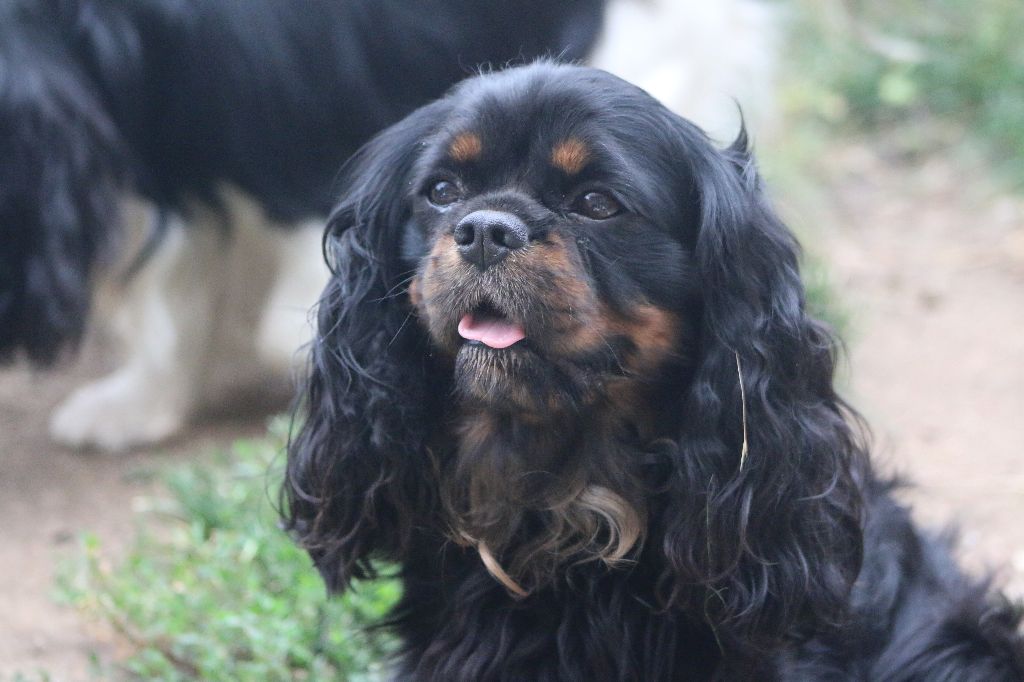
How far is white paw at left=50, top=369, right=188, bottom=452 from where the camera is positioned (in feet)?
16.0

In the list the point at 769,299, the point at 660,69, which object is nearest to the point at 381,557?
the point at 769,299

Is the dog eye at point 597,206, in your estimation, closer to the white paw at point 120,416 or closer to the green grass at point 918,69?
the white paw at point 120,416

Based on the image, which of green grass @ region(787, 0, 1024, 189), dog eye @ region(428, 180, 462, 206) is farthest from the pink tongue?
green grass @ region(787, 0, 1024, 189)

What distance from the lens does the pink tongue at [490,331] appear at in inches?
101

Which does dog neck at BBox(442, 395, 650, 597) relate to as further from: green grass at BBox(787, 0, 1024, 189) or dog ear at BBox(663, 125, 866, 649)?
green grass at BBox(787, 0, 1024, 189)

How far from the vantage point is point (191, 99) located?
4461 mm

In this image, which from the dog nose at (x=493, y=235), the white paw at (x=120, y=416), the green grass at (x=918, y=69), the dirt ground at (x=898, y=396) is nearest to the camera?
the dog nose at (x=493, y=235)

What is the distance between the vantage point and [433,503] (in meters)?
2.86

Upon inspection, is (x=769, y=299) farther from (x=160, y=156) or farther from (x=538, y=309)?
(x=160, y=156)

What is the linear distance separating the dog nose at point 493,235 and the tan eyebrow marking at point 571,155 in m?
0.15

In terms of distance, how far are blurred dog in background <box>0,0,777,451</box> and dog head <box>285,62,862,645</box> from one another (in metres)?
1.81

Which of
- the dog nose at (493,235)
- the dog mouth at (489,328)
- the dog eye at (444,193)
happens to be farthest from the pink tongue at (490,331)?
the dog eye at (444,193)

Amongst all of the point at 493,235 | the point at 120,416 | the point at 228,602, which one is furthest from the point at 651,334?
the point at 120,416

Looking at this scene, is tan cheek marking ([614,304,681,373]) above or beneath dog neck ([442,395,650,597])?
above
